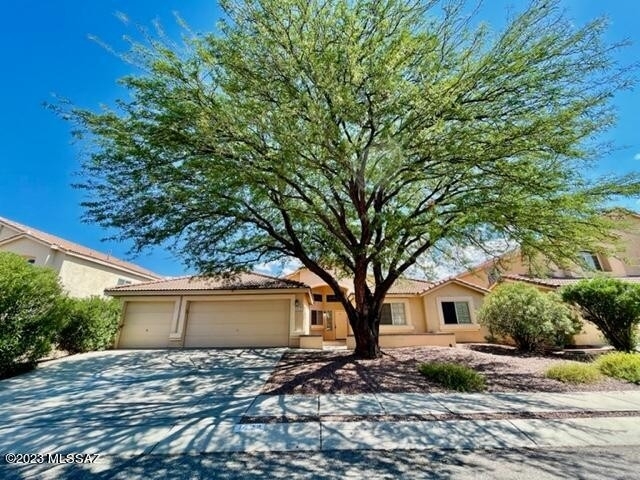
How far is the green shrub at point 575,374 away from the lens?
697 centimetres

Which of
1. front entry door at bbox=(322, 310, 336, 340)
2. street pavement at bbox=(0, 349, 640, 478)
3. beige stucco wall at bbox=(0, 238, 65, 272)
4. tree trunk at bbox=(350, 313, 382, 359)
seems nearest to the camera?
street pavement at bbox=(0, 349, 640, 478)

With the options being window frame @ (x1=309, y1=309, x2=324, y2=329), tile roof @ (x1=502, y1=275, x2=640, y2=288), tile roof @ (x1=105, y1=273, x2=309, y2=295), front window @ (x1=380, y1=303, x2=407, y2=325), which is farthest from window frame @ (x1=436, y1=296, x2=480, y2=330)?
tile roof @ (x1=105, y1=273, x2=309, y2=295)

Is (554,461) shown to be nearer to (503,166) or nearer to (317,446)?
(317,446)

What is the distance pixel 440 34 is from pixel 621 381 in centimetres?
958

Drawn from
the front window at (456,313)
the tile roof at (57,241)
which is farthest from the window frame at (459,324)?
the tile roof at (57,241)

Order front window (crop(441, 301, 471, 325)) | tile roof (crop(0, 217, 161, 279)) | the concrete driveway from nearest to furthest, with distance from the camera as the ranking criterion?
the concrete driveway, tile roof (crop(0, 217, 161, 279)), front window (crop(441, 301, 471, 325))

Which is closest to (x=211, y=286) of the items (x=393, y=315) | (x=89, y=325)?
(x=89, y=325)

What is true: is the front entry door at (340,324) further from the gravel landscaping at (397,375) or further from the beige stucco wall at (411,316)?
the gravel landscaping at (397,375)

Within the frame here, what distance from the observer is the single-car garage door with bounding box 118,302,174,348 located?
14.5 metres

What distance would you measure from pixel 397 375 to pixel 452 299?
11.9 m

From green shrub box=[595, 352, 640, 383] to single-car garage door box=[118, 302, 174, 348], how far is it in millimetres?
17067

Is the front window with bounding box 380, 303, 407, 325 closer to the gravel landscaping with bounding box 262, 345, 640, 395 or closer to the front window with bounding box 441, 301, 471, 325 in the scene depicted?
the front window with bounding box 441, 301, 471, 325

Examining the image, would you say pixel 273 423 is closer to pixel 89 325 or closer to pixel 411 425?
pixel 411 425

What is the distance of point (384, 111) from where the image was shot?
6.49 metres
